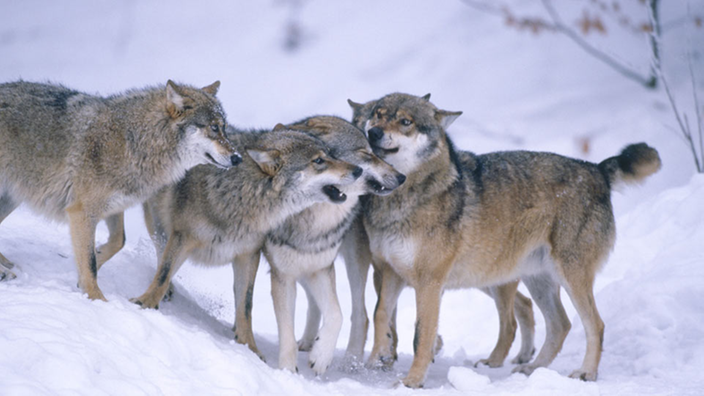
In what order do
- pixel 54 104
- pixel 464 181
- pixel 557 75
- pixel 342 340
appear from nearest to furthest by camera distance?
pixel 54 104
pixel 464 181
pixel 342 340
pixel 557 75

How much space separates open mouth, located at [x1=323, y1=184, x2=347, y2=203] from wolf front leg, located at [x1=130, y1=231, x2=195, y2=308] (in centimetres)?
116

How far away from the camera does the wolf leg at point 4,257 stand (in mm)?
5340

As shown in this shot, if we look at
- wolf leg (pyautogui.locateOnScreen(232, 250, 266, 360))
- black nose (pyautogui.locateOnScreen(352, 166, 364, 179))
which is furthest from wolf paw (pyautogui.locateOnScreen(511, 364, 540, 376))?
black nose (pyautogui.locateOnScreen(352, 166, 364, 179))

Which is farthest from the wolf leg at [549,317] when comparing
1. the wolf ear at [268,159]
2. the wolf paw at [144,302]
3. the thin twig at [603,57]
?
the thin twig at [603,57]

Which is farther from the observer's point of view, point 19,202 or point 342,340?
point 342,340

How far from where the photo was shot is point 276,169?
5.62 metres

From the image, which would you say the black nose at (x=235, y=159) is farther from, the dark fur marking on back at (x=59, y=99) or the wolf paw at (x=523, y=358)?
the wolf paw at (x=523, y=358)

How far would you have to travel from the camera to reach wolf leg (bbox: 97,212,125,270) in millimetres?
6156

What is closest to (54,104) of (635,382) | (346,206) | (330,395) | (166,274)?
(166,274)

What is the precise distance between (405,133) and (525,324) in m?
2.66

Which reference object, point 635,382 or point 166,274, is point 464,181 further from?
point 166,274

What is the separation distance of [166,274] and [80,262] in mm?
690

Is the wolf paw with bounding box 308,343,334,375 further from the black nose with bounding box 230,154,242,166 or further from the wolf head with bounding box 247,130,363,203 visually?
the black nose with bounding box 230,154,242,166

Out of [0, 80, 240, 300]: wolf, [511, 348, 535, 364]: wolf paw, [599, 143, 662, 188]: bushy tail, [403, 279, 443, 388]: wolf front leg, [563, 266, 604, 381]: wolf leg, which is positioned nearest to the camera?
[0, 80, 240, 300]: wolf
